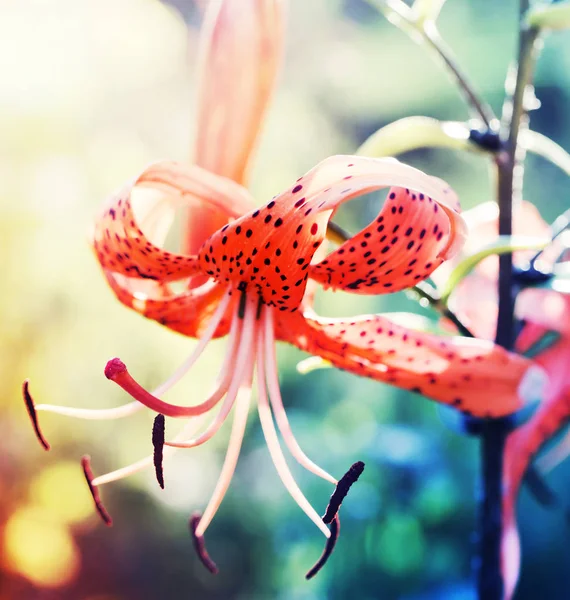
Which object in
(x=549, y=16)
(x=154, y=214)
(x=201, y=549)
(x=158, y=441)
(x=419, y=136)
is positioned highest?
(x=549, y=16)

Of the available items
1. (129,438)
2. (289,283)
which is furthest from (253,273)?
(129,438)

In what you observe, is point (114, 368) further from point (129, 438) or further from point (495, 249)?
point (129, 438)

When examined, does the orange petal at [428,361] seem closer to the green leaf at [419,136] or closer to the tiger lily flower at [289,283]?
the tiger lily flower at [289,283]

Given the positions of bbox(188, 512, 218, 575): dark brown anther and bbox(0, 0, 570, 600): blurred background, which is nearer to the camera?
bbox(188, 512, 218, 575): dark brown anther

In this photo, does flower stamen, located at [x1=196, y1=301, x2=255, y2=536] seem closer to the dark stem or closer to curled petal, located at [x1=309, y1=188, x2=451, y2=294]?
curled petal, located at [x1=309, y1=188, x2=451, y2=294]

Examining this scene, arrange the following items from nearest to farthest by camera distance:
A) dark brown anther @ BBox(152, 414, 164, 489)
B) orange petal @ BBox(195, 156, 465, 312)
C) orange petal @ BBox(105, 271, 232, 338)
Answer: orange petal @ BBox(195, 156, 465, 312), dark brown anther @ BBox(152, 414, 164, 489), orange petal @ BBox(105, 271, 232, 338)

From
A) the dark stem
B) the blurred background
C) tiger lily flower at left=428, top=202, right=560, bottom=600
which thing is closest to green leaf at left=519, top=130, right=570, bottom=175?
tiger lily flower at left=428, top=202, right=560, bottom=600
